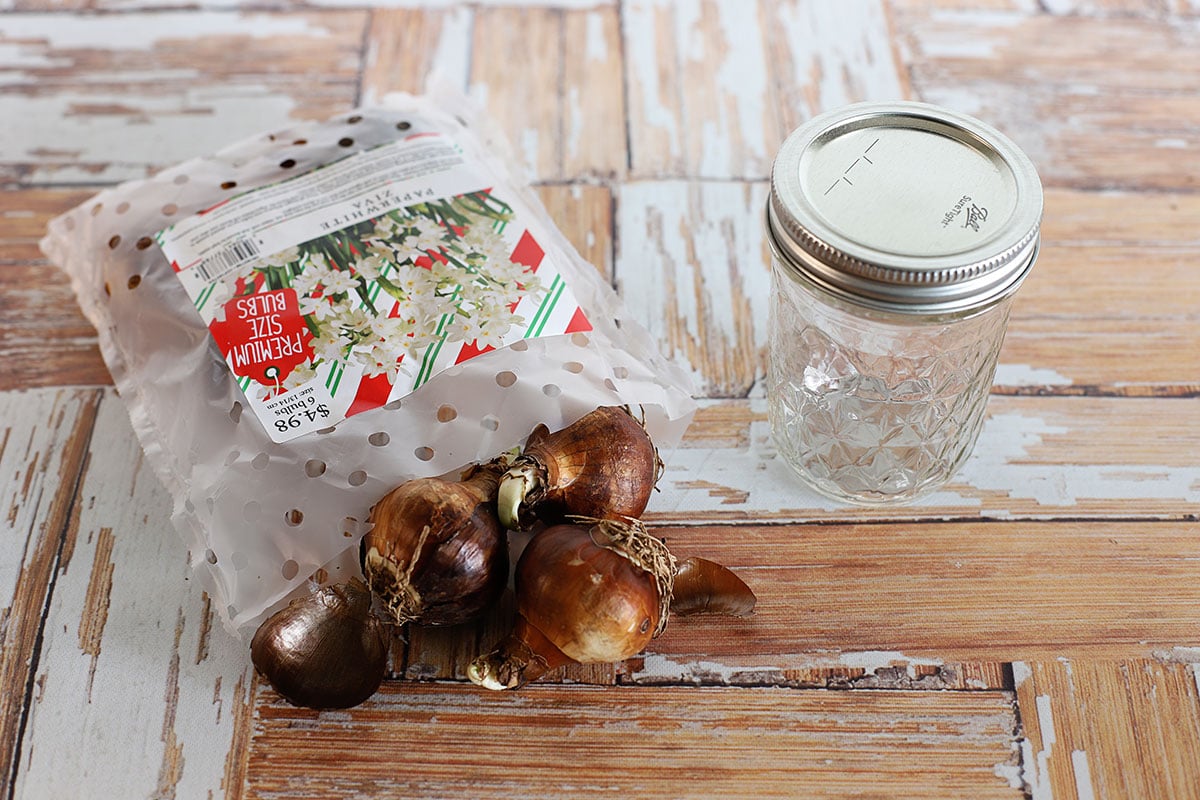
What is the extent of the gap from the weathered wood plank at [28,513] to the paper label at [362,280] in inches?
6.5

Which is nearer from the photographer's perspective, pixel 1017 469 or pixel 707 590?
pixel 707 590

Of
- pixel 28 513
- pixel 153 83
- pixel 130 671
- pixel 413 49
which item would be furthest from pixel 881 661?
pixel 153 83

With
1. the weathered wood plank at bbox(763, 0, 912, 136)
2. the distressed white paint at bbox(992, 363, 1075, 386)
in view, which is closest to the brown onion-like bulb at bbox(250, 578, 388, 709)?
the distressed white paint at bbox(992, 363, 1075, 386)

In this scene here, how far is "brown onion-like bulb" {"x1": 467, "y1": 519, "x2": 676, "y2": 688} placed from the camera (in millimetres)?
651

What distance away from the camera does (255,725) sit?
0.71 meters

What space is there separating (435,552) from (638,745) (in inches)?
7.2

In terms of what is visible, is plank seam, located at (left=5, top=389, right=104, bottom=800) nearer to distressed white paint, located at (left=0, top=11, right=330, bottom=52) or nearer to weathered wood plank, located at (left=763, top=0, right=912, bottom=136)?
distressed white paint, located at (left=0, top=11, right=330, bottom=52)

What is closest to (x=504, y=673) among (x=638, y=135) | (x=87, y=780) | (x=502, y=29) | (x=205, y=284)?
(x=87, y=780)

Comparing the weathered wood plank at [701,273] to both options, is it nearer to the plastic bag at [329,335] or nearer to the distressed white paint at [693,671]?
the plastic bag at [329,335]

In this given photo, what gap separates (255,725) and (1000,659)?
49 cm

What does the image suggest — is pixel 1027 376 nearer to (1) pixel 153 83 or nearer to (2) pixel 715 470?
(2) pixel 715 470

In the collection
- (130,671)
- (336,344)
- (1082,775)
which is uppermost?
(336,344)

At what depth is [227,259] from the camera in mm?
836

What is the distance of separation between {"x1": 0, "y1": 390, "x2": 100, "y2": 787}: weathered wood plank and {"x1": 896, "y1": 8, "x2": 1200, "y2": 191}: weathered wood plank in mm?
899
